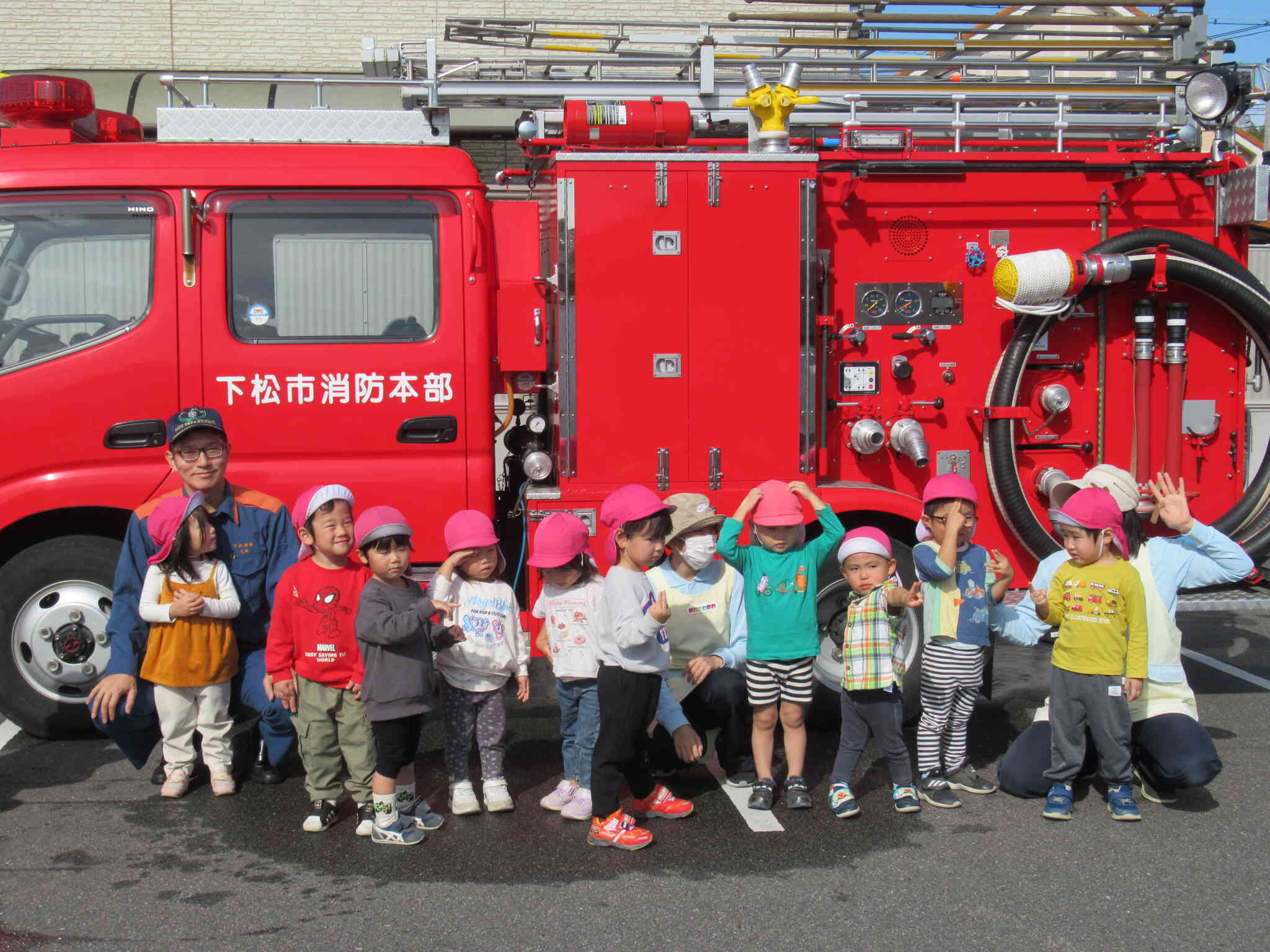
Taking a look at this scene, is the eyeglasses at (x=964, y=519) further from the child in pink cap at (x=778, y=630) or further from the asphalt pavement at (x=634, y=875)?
the asphalt pavement at (x=634, y=875)

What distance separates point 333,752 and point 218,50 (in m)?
11.0

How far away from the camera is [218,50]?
13.4m

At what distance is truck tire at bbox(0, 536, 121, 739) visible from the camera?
530cm

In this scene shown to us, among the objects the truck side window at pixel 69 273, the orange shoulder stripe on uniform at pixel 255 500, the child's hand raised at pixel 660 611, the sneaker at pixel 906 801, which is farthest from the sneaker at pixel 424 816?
the truck side window at pixel 69 273

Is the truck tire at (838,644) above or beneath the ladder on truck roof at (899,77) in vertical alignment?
beneath

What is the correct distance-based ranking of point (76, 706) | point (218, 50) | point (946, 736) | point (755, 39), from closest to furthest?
point (946, 736) → point (76, 706) → point (755, 39) → point (218, 50)

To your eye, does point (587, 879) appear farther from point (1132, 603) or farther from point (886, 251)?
point (886, 251)

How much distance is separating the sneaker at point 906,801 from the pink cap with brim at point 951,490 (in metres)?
1.15

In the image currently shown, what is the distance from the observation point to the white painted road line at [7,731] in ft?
18.4

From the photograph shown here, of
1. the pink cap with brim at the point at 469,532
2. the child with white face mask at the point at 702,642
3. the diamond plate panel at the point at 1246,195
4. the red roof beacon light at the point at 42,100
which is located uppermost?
the red roof beacon light at the point at 42,100

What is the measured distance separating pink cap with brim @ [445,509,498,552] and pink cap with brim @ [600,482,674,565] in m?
0.45

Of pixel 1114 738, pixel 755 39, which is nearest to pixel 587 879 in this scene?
pixel 1114 738

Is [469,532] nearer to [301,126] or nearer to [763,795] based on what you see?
[763,795]

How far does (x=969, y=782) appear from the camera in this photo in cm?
502
